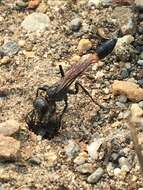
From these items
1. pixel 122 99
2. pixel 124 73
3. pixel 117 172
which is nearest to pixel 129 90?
pixel 122 99

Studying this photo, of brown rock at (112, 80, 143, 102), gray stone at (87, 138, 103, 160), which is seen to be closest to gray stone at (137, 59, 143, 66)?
brown rock at (112, 80, 143, 102)

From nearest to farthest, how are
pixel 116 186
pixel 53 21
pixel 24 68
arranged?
pixel 116 186
pixel 24 68
pixel 53 21

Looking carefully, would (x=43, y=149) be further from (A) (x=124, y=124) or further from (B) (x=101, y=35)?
(B) (x=101, y=35)

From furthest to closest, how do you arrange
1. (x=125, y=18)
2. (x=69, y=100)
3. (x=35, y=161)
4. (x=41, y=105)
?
1. (x=125, y=18)
2. (x=69, y=100)
3. (x=41, y=105)
4. (x=35, y=161)

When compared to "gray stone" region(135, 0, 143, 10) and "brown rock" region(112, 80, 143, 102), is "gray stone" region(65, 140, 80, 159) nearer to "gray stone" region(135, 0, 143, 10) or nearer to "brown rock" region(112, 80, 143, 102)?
"brown rock" region(112, 80, 143, 102)

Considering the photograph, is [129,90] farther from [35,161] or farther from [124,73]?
[35,161]

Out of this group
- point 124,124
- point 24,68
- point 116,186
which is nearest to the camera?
point 116,186

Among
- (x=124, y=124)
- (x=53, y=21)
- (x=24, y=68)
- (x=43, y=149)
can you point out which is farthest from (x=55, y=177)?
(x=53, y=21)

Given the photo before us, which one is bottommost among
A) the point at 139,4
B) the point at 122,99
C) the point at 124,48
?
the point at 122,99
